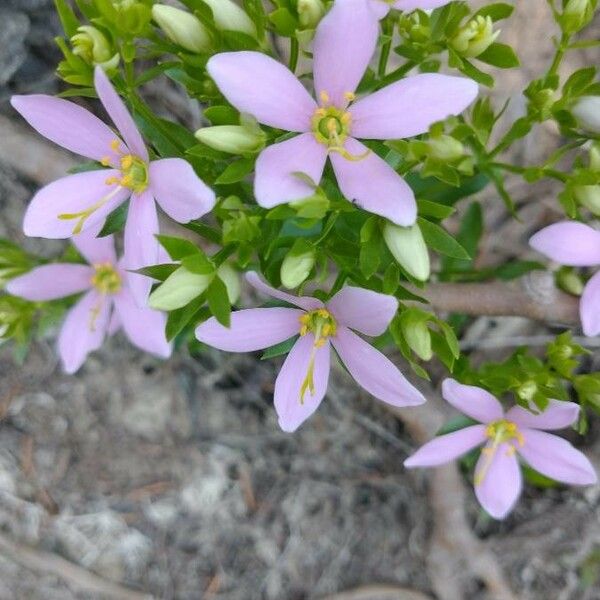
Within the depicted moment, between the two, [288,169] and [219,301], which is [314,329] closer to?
[219,301]

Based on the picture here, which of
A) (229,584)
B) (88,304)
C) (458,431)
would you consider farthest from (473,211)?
(229,584)

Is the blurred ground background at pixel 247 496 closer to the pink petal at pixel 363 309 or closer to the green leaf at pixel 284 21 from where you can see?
the pink petal at pixel 363 309

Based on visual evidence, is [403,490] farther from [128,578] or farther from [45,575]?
[45,575]

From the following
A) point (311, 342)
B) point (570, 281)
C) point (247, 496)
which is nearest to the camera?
point (311, 342)

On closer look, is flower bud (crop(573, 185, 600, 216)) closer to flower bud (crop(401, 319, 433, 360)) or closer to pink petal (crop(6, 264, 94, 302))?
flower bud (crop(401, 319, 433, 360))

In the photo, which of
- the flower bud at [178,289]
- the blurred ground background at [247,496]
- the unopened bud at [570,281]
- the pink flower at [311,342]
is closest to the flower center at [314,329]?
the pink flower at [311,342]

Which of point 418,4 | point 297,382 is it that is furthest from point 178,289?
point 418,4
